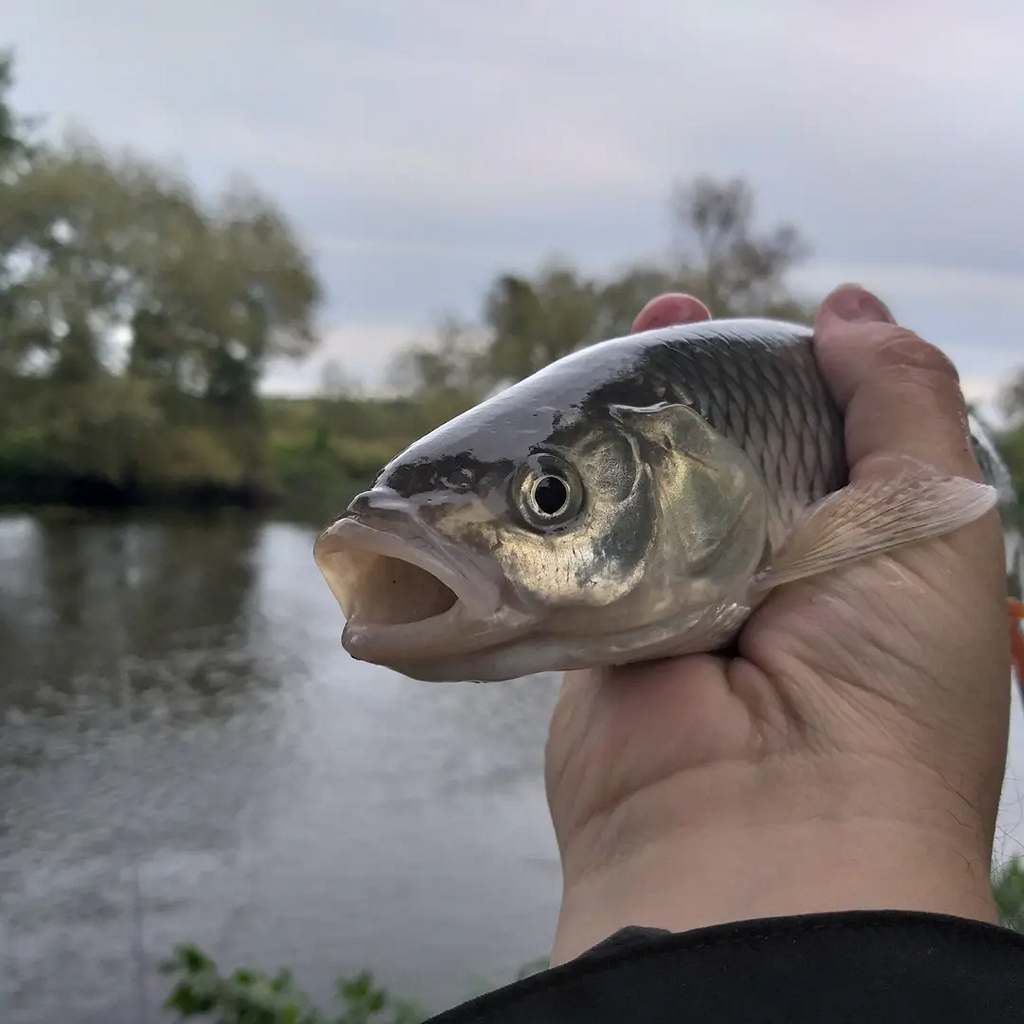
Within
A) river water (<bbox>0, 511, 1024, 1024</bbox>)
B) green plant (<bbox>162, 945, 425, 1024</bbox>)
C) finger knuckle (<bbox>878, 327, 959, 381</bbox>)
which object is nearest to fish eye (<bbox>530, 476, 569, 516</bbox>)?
finger knuckle (<bbox>878, 327, 959, 381</bbox>)

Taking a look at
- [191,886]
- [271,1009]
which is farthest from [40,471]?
[271,1009]

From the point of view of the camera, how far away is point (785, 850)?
166 cm

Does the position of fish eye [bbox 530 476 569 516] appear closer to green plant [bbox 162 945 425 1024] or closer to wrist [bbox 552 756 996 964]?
wrist [bbox 552 756 996 964]

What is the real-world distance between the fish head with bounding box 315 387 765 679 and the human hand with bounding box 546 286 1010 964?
18 cm

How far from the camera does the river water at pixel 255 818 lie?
5.84 metres

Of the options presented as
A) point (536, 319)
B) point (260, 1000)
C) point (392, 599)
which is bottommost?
point (260, 1000)

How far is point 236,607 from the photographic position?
1750 centimetres

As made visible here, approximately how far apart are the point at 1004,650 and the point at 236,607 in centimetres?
1659

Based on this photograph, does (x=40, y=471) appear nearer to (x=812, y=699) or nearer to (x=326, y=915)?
(x=326, y=915)

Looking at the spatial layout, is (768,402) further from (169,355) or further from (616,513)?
(169,355)

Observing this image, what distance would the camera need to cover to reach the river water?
5.84m

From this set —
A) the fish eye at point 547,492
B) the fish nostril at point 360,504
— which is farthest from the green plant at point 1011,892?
the fish nostril at point 360,504

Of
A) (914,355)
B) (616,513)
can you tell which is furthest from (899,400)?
(616,513)

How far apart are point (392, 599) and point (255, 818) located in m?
6.74
